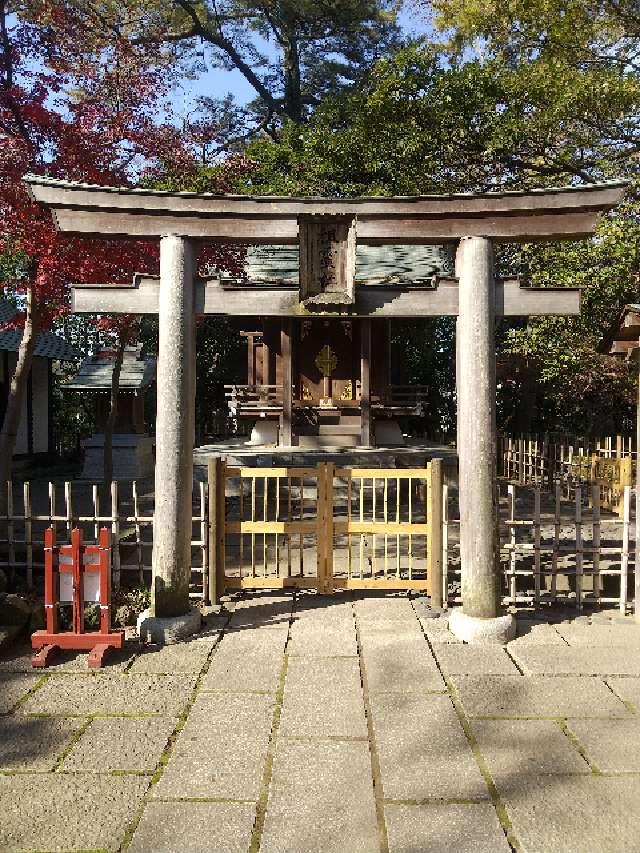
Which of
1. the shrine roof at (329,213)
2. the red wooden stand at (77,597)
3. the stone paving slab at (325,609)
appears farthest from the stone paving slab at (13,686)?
the shrine roof at (329,213)

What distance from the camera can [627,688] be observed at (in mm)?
4598

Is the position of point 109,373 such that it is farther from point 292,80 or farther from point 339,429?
point 292,80

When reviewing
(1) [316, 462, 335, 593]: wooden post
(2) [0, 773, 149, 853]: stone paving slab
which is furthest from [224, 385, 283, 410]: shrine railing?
(2) [0, 773, 149, 853]: stone paving slab

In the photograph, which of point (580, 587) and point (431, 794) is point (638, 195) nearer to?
point (580, 587)

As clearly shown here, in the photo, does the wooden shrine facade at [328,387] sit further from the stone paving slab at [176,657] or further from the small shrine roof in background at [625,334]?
the stone paving slab at [176,657]

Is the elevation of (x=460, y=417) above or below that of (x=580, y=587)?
above

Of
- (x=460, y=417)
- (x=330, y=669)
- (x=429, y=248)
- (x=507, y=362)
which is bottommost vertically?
(x=330, y=669)

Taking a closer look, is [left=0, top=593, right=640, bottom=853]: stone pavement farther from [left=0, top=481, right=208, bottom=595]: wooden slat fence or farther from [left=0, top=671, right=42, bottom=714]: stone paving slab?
[left=0, top=481, right=208, bottom=595]: wooden slat fence

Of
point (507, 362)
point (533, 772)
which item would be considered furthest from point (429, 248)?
point (533, 772)

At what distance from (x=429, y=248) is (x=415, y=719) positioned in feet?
44.3

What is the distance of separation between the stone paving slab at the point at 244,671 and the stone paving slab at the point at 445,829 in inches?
65.3

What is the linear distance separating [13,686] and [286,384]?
923 cm

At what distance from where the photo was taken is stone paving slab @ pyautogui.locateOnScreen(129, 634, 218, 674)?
495 cm

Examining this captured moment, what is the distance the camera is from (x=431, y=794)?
329 centimetres
